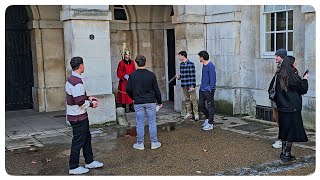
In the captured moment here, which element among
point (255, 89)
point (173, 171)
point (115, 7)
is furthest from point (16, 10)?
point (173, 171)

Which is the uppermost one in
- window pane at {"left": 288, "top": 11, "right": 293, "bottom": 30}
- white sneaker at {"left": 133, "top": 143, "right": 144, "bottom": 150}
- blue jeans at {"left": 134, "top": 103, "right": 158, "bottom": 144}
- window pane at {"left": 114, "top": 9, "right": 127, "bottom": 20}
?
window pane at {"left": 114, "top": 9, "right": 127, "bottom": 20}

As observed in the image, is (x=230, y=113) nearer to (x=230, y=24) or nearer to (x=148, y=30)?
(x=230, y=24)

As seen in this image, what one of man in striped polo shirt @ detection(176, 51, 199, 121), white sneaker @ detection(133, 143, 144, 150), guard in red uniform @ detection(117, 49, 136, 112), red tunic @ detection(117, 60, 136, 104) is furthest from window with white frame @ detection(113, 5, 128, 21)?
white sneaker @ detection(133, 143, 144, 150)

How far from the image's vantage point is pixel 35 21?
11.3 metres

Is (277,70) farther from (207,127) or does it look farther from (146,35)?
(146,35)

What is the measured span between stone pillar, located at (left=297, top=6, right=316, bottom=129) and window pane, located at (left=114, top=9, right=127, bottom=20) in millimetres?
6576

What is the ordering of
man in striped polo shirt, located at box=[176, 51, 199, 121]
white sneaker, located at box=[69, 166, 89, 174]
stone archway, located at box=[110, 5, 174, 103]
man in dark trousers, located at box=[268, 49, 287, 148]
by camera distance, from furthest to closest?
stone archway, located at box=[110, 5, 174, 103]
man in striped polo shirt, located at box=[176, 51, 199, 121]
man in dark trousers, located at box=[268, 49, 287, 148]
white sneaker, located at box=[69, 166, 89, 174]

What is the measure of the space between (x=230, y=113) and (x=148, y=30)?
4.53 m

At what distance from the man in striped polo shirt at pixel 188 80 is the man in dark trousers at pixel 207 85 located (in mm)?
944

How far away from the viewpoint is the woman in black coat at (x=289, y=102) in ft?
19.2

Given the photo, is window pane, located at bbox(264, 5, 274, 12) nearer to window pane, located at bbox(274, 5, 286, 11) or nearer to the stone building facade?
the stone building facade

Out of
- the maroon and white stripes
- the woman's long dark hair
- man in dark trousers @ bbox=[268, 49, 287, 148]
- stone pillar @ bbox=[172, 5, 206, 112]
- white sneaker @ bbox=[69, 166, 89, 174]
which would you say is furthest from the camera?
stone pillar @ bbox=[172, 5, 206, 112]

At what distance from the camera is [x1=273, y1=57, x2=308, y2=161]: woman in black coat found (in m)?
5.86

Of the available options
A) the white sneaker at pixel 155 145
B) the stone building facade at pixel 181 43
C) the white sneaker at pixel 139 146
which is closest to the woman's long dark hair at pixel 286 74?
the stone building facade at pixel 181 43
